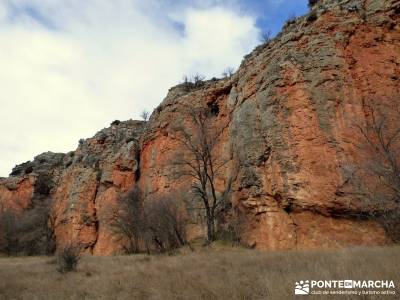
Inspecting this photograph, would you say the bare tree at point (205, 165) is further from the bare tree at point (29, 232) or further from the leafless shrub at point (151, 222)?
the bare tree at point (29, 232)

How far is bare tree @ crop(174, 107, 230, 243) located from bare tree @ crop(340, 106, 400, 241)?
823 centimetres

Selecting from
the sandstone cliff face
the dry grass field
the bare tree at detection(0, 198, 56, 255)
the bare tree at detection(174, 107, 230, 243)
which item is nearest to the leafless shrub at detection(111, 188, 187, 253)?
the bare tree at detection(174, 107, 230, 243)

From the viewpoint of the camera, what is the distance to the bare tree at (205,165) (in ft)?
71.8

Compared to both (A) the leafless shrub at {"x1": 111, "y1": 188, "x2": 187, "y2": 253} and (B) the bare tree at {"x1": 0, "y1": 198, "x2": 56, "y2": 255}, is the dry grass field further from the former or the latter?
(B) the bare tree at {"x1": 0, "y1": 198, "x2": 56, "y2": 255}

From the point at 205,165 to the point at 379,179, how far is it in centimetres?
997

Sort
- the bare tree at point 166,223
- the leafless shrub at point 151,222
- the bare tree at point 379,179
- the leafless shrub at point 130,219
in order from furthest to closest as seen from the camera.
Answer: the leafless shrub at point 130,219 < the leafless shrub at point 151,222 < the bare tree at point 166,223 < the bare tree at point 379,179

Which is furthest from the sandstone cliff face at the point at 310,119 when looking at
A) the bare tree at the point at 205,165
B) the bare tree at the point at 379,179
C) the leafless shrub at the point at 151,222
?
the leafless shrub at the point at 151,222

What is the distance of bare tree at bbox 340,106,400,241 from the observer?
14.8m

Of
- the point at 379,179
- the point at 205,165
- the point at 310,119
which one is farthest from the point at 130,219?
the point at 379,179

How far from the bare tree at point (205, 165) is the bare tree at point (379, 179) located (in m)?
8.23

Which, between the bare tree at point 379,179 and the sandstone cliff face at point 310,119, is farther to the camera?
the sandstone cliff face at point 310,119

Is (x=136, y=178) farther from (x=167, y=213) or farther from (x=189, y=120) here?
(x=167, y=213)

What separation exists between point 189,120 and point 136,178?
9.35m

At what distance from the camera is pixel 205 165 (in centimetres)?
2234
